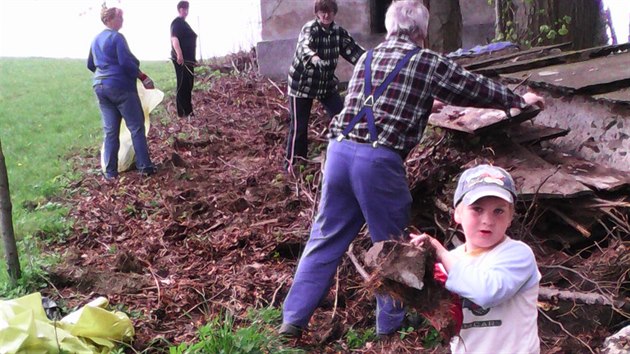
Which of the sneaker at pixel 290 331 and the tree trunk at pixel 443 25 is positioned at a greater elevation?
the tree trunk at pixel 443 25

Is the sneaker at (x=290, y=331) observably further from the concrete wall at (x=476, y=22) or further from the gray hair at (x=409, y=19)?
the concrete wall at (x=476, y=22)

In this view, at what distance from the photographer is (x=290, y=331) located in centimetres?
415

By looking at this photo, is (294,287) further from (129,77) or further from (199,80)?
(199,80)

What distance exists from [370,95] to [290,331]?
148 cm

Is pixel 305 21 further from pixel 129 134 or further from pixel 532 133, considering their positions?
pixel 532 133

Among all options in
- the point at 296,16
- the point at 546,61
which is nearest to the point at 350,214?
the point at 546,61

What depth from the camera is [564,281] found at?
159 inches

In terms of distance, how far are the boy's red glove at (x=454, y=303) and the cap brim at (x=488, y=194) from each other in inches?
12.0

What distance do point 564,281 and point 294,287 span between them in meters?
1.59

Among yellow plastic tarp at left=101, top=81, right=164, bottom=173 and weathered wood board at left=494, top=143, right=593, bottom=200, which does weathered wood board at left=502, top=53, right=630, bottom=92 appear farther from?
yellow plastic tarp at left=101, top=81, right=164, bottom=173

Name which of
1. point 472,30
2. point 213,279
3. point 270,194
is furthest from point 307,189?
point 472,30

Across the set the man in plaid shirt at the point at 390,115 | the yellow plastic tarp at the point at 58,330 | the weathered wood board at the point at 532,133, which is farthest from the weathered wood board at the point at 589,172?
the yellow plastic tarp at the point at 58,330

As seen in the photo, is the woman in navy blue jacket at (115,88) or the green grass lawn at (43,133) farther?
the woman in navy blue jacket at (115,88)

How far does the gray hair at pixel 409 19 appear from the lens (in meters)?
3.96
